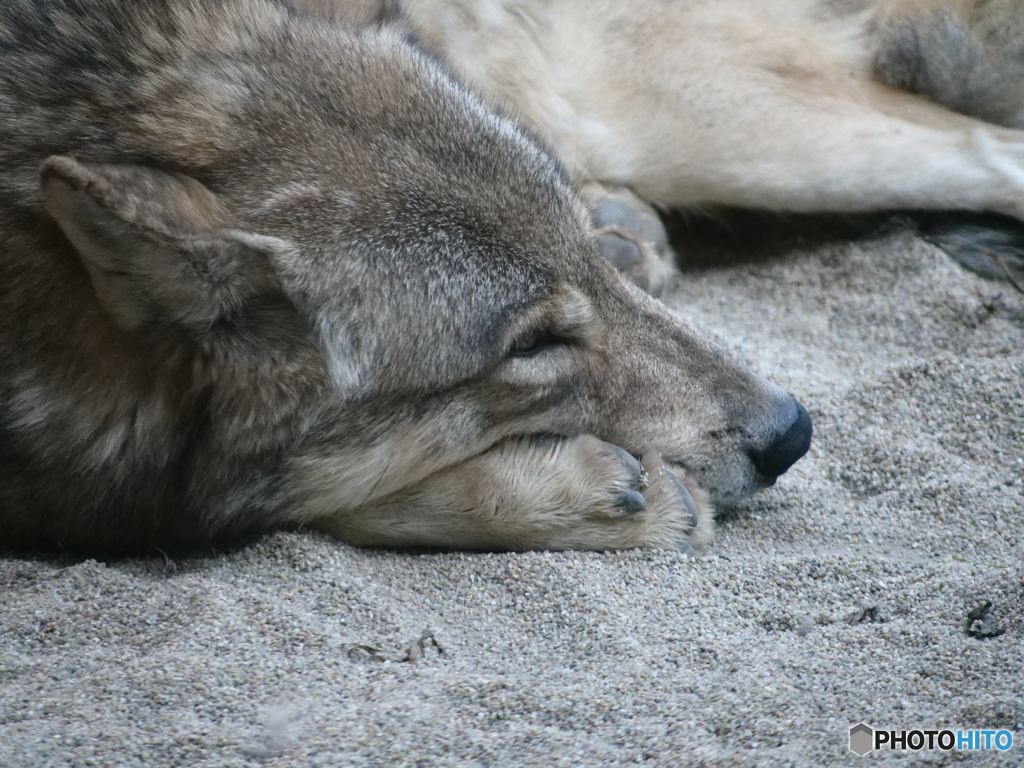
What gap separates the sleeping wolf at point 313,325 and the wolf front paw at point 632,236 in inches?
44.4

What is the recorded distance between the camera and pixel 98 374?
235 cm

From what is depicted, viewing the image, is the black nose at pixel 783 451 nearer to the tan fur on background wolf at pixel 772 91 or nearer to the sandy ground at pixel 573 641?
the sandy ground at pixel 573 641

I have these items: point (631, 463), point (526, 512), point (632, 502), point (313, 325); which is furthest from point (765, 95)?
point (313, 325)

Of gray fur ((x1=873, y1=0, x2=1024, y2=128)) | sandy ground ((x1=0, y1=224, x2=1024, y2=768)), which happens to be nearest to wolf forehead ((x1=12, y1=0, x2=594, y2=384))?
sandy ground ((x1=0, y1=224, x2=1024, y2=768))

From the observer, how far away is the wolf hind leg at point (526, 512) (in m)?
2.68

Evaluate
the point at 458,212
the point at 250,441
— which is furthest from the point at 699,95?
→ the point at 250,441

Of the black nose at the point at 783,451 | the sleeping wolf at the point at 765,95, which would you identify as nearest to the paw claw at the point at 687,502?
the black nose at the point at 783,451

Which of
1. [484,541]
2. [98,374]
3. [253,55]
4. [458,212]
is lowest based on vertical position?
[484,541]

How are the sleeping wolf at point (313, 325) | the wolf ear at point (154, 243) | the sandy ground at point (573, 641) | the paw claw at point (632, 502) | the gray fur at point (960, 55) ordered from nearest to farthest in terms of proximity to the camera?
the sandy ground at point (573, 641), the wolf ear at point (154, 243), the sleeping wolf at point (313, 325), the paw claw at point (632, 502), the gray fur at point (960, 55)

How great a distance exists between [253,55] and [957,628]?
7.05 feet

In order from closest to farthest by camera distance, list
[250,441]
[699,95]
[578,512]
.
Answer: [250,441] → [578,512] → [699,95]

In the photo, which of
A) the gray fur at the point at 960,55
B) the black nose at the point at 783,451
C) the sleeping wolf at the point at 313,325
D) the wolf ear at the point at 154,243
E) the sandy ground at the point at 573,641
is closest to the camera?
the sandy ground at the point at 573,641

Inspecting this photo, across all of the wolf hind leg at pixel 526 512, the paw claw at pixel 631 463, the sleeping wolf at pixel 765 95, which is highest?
the sleeping wolf at pixel 765 95

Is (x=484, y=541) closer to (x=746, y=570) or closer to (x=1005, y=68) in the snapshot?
(x=746, y=570)
